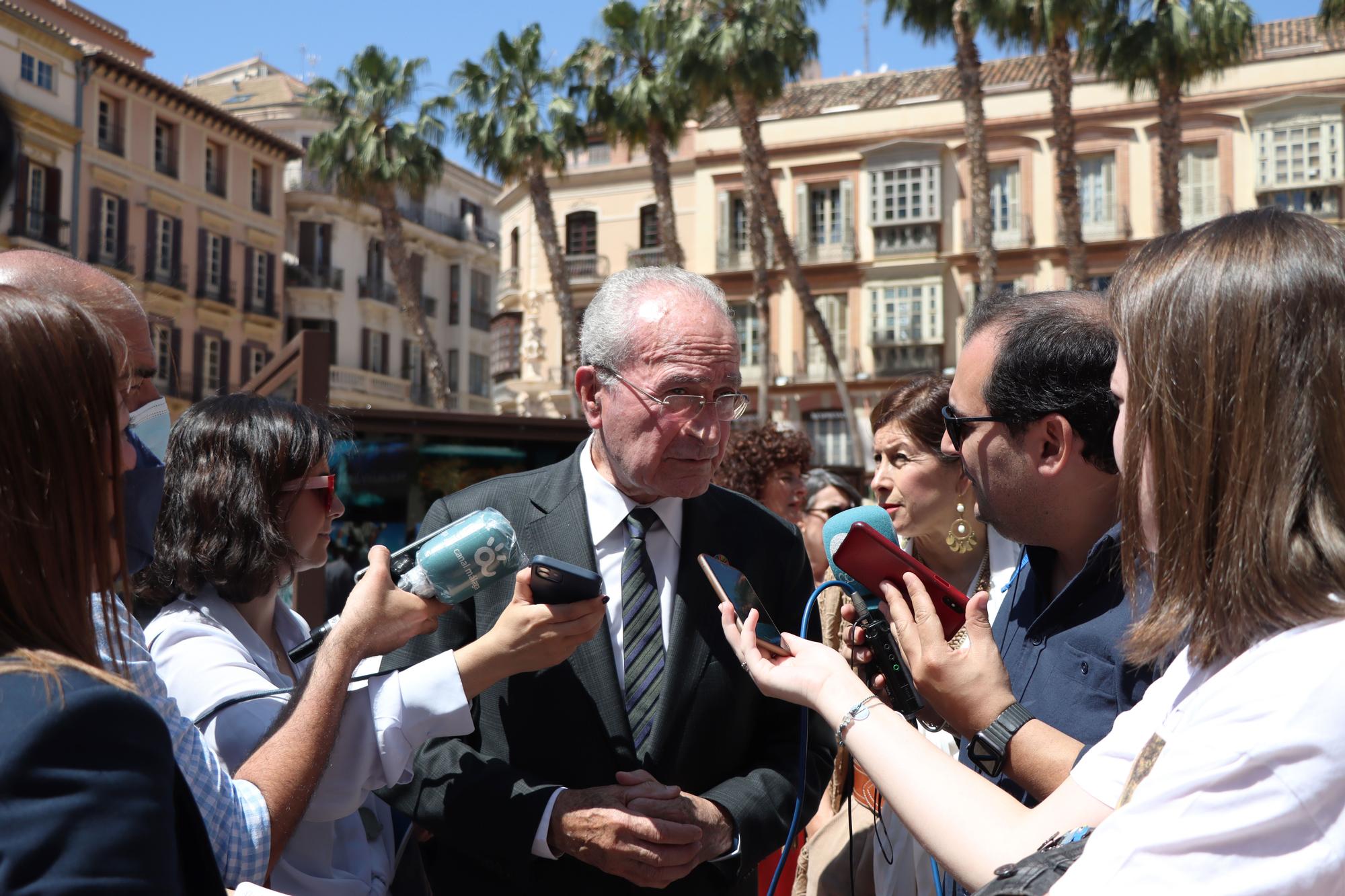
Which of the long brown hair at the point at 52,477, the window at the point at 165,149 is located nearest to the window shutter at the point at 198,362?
the window at the point at 165,149

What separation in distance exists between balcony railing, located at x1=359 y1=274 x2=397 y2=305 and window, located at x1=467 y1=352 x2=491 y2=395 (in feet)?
16.9

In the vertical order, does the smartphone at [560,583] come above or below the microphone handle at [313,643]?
above

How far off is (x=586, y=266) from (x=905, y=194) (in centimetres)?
1108

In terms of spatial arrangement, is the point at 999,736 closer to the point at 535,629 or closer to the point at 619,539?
the point at 535,629

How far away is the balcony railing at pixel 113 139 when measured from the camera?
121 feet

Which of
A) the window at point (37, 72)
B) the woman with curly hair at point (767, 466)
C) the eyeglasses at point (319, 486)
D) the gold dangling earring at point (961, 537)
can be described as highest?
the window at point (37, 72)

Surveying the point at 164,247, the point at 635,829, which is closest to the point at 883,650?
the point at 635,829

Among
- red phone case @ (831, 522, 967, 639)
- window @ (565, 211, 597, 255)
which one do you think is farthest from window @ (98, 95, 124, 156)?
red phone case @ (831, 522, 967, 639)

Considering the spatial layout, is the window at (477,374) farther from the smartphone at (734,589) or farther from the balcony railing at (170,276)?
the smartphone at (734,589)

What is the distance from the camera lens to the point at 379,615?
2.54m

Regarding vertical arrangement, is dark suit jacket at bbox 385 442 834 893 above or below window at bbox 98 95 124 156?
below

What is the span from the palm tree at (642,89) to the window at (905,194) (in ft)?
31.8

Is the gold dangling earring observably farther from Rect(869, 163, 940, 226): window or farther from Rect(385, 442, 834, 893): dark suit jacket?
Rect(869, 163, 940, 226): window

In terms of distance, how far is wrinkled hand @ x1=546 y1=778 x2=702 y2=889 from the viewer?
9.02ft
